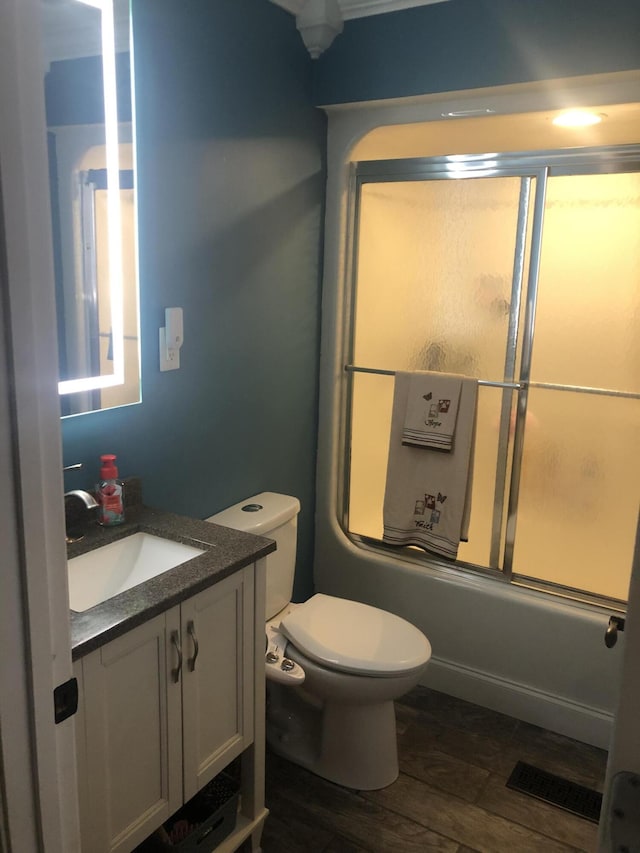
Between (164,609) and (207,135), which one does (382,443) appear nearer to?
(207,135)

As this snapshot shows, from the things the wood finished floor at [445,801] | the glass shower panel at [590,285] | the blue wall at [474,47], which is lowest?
the wood finished floor at [445,801]

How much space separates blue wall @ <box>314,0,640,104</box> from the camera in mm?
2072

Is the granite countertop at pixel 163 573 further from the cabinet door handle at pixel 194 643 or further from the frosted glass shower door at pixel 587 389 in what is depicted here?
the frosted glass shower door at pixel 587 389

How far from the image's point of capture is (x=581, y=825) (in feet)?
6.84

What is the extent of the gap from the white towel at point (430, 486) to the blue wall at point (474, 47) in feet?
3.32

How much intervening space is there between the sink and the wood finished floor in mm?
860

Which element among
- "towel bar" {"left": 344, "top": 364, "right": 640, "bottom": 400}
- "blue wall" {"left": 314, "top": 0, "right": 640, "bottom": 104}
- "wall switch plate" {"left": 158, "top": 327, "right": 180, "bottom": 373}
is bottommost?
"towel bar" {"left": 344, "top": 364, "right": 640, "bottom": 400}

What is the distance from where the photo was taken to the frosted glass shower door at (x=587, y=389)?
253 cm

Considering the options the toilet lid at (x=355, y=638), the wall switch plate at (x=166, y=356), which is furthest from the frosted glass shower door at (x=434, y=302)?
the wall switch plate at (x=166, y=356)

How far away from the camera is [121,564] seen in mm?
1875

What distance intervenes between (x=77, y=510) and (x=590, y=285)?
193cm

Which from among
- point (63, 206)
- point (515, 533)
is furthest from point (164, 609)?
point (515, 533)

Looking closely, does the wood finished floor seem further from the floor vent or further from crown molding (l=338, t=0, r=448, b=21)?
crown molding (l=338, t=0, r=448, b=21)

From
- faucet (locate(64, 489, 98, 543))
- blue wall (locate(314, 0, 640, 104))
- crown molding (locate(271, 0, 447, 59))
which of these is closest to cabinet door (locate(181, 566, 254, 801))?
faucet (locate(64, 489, 98, 543))
